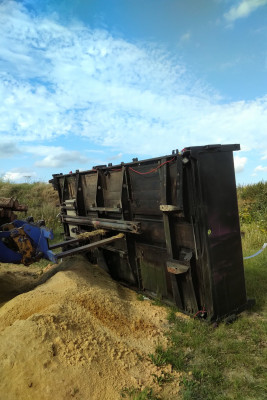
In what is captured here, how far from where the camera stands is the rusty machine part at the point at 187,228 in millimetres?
4211

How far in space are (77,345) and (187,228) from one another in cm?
221

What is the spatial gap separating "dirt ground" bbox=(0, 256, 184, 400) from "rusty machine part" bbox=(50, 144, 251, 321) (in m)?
0.74

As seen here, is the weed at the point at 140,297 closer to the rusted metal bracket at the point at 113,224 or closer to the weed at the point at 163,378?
the rusted metal bracket at the point at 113,224

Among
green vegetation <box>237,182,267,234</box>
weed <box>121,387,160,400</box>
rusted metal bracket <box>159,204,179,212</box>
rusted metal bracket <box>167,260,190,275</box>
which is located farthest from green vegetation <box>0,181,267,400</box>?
green vegetation <box>237,182,267,234</box>

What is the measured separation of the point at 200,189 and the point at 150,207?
1.18m

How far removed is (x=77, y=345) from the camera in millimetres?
3348

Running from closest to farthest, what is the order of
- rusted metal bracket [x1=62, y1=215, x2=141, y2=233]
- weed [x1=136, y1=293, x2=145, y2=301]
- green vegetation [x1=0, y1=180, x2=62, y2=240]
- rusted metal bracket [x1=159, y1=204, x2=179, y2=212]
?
rusted metal bracket [x1=159, y1=204, x2=179, y2=212] → rusted metal bracket [x1=62, y1=215, x2=141, y2=233] → weed [x1=136, y1=293, x2=145, y2=301] → green vegetation [x1=0, y1=180, x2=62, y2=240]

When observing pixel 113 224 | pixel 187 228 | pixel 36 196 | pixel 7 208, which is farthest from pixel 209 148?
pixel 36 196

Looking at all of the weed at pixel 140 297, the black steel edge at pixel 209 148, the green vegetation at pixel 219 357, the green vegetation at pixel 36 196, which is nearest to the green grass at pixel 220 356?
the green vegetation at pixel 219 357

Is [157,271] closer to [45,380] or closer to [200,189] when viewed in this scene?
[200,189]

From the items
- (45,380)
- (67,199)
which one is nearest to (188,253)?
(45,380)

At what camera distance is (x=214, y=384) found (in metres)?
3.17

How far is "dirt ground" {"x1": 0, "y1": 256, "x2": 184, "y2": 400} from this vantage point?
291 cm

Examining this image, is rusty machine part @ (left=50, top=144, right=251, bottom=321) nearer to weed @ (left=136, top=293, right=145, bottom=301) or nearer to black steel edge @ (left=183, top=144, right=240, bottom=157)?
black steel edge @ (left=183, top=144, right=240, bottom=157)
